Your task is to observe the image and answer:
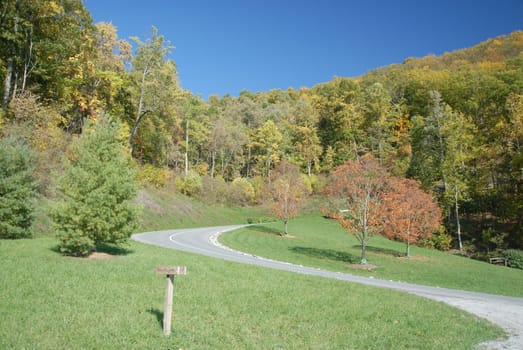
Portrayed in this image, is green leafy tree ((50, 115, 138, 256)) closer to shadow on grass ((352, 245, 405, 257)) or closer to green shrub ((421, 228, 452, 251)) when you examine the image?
shadow on grass ((352, 245, 405, 257))

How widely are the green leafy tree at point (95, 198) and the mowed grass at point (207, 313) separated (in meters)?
1.28

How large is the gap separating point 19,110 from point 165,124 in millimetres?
26294

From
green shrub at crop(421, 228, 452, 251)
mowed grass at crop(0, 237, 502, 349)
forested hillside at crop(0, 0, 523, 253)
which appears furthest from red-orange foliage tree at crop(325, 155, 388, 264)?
forested hillside at crop(0, 0, 523, 253)

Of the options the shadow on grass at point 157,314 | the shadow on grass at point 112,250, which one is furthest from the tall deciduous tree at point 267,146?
the shadow on grass at point 157,314

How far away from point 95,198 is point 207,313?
26.2ft

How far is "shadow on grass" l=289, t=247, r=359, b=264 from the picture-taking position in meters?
24.9

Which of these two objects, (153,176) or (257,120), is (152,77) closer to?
(153,176)

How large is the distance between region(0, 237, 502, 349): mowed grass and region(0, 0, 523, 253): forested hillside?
42.9 feet

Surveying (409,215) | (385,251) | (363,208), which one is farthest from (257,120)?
(363,208)

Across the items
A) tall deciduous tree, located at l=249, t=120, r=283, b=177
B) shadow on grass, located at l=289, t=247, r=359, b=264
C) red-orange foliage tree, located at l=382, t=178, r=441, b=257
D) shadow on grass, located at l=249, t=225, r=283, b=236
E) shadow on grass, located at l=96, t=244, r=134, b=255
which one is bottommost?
shadow on grass, located at l=289, t=247, r=359, b=264

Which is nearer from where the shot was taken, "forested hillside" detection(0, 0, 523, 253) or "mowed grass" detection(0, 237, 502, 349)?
"mowed grass" detection(0, 237, 502, 349)

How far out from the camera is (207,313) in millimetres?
8469

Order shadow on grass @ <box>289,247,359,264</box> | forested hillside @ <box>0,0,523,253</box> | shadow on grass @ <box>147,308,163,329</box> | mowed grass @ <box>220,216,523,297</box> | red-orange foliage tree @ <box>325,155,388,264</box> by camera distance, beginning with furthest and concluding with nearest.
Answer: forested hillside @ <box>0,0,523,253</box>
shadow on grass @ <box>289,247,359,264</box>
red-orange foliage tree @ <box>325,155,388,264</box>
mowed grass @ <box>220,216,523,297</box>
shadow on grass @ <box>147,308,163,329</box>

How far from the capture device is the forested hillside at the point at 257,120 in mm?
27844
